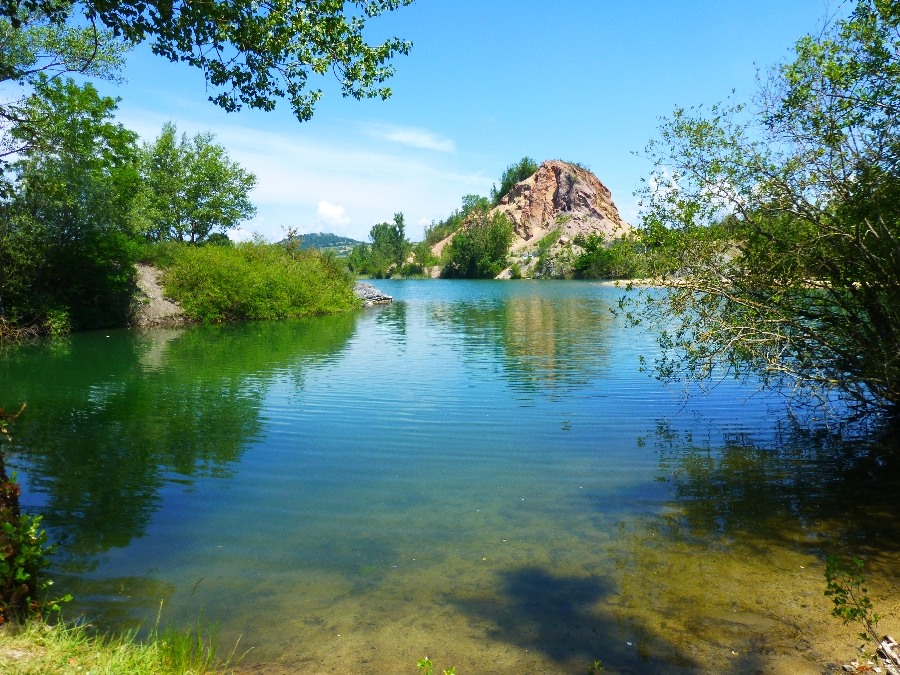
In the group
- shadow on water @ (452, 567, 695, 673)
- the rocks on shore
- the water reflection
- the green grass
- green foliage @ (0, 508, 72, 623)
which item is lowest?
shadow on water @ (452, 567, 695, 673)

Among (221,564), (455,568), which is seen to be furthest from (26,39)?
(455,568)

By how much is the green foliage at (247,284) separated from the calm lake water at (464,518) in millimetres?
23209

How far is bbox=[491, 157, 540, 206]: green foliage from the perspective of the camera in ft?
612

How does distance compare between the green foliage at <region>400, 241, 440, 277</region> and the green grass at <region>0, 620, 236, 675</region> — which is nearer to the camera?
the green grass at <region>0, 620, 236, 675</region>

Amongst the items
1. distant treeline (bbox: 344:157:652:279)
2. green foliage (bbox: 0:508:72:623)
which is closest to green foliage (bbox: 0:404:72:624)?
green foliage (bbox: 0:508:72:623)

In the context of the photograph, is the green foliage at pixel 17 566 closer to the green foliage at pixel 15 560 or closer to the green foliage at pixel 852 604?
the green foliage at pixel 15 560

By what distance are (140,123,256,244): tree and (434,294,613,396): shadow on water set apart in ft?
72.4

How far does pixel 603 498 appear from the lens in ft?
28.8

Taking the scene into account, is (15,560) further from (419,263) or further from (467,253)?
(419,263)

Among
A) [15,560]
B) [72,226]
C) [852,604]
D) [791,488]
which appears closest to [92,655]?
[15,560]

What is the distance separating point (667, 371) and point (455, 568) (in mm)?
7339

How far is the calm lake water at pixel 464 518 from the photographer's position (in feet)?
18.2

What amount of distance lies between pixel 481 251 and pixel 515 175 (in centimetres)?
6478

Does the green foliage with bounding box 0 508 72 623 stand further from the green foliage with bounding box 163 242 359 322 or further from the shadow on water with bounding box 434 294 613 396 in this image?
the green foliage with bounding box 163 242 359 322
